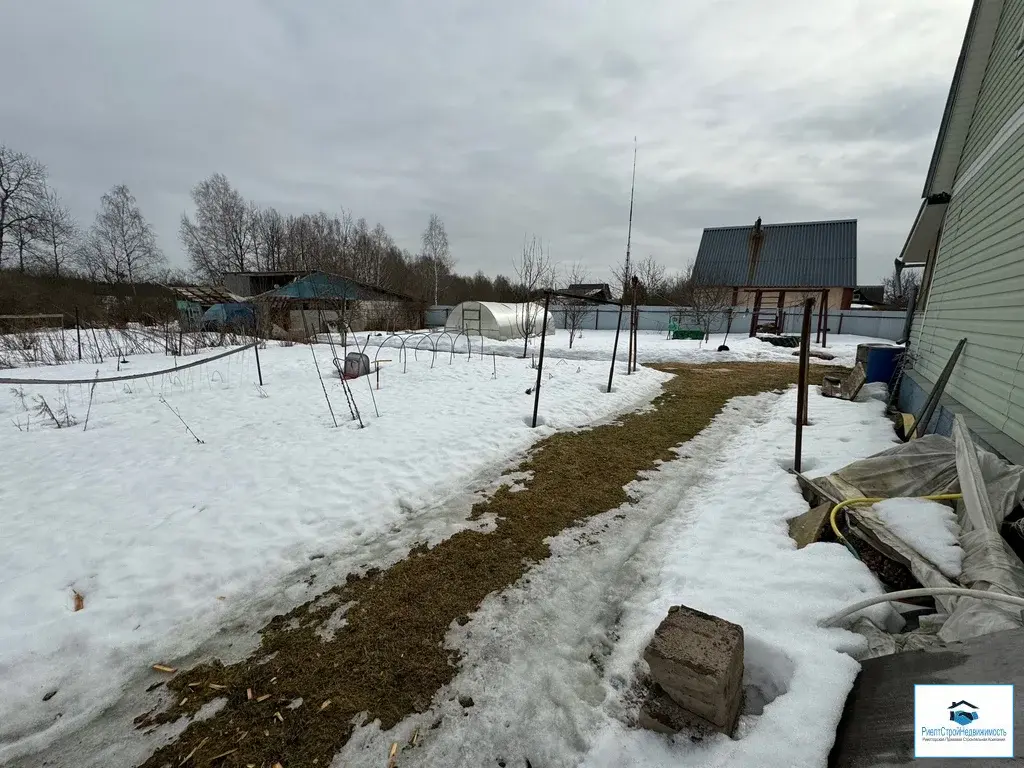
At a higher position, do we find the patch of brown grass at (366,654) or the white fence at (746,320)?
the white fence at (746,320)

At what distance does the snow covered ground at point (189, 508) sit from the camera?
2.20 m

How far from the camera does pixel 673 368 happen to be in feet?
39.4

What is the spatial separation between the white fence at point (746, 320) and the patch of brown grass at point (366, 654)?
21.5 metres

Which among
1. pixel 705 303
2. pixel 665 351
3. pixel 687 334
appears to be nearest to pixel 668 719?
pixel 665 351

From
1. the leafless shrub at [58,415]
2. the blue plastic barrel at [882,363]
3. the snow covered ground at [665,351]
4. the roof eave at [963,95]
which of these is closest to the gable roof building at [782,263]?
the snow covered ground at [665,351]

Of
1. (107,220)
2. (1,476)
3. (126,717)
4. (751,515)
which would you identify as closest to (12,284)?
(107,220)

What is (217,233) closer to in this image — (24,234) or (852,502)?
(24,234)

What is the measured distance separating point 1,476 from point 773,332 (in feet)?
82.4

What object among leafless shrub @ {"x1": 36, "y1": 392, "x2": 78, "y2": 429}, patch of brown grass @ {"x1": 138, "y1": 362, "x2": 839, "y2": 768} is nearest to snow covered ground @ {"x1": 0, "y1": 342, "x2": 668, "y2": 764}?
leafless shrub @ {"x1": 36, "y1": 392, "x2": 78, "y2": 429}

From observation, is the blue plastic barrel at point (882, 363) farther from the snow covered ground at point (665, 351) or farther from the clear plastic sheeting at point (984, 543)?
the clear plastic sheeting at point (984, 543)

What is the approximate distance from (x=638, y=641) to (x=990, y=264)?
6146 mm

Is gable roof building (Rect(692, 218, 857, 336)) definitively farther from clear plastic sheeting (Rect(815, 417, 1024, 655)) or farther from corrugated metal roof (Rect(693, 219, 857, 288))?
clear plastic sheeting (Rect(815, 417, 1024, 655))

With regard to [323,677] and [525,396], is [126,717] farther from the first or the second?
[525,396]

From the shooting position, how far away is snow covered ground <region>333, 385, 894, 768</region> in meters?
1.64
